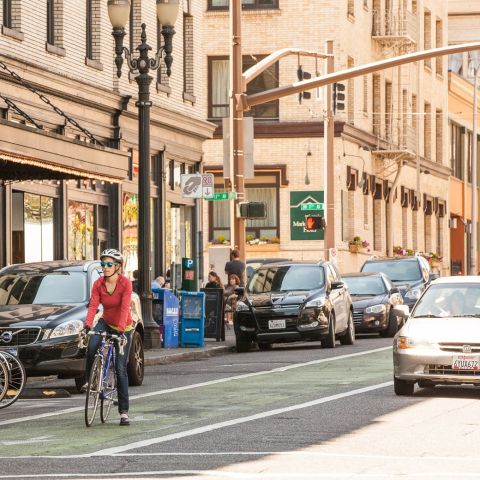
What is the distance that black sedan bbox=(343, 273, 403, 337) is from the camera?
37375mm

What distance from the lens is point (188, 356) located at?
30172 mm

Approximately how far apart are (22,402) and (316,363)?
25.6ft

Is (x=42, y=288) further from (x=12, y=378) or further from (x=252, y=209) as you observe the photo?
(x=252, y=209)

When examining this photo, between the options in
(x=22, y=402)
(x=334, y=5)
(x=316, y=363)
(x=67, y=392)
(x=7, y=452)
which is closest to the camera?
(x=7, y=452)

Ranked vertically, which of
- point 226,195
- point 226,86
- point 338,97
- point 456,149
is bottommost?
point 226,195

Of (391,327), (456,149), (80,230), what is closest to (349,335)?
(391,327)

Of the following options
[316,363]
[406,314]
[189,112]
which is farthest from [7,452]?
[189,112]

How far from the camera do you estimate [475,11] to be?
297ft

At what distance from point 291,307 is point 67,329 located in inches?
448

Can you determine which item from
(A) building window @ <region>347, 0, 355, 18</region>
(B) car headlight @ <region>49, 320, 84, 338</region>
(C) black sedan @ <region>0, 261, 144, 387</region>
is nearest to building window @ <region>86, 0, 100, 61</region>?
(C) black sedan @ <region>0, 261, 144, 387</region>

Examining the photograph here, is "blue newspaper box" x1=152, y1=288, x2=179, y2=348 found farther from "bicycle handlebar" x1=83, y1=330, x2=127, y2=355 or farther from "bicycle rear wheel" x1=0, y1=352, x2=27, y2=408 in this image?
"bicycle handlebar" x1=83, y1=330, x2=127, y2=355

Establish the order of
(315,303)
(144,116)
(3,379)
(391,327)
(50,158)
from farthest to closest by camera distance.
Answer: (391,327) → (315,303) → (144,116) → (50,158) → (3,379)

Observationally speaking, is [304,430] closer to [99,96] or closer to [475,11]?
[99,96]

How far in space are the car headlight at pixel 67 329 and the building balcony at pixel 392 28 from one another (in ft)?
134
